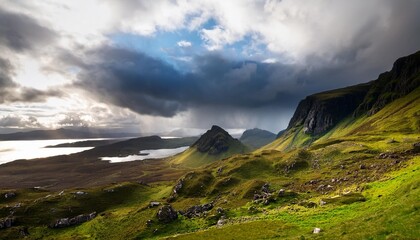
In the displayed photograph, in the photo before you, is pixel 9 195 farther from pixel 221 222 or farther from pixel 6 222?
pixel 221 222

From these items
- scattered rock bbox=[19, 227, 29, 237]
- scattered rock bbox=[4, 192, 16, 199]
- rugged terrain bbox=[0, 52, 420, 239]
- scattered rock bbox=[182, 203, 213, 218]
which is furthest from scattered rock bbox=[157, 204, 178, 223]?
scattered rock bbox=[4, 192, 16, 199]

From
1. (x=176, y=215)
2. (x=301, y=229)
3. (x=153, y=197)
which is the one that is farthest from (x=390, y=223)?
(x=153, y=197)

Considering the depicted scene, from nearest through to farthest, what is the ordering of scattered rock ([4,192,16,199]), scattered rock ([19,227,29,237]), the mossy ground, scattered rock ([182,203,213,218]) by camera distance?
the mossy ground, scattered rock ([182,203,213,218]), scattered rock ([19,227,29,237]), scattered rock ([4,192,16,199])

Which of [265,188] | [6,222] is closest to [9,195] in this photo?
[6,222]

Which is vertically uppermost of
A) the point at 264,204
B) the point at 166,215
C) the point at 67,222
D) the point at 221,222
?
the point at 264,204

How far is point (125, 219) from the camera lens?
330ft

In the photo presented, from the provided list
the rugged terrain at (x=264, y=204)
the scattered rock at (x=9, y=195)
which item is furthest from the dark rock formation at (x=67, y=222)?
the scattered rock at (x=9, y=195)

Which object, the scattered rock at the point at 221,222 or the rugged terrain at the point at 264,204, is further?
the scattered rock at the point at 221,222

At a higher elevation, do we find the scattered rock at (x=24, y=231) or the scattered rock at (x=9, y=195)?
the scattered rock at (x=9, y=195)

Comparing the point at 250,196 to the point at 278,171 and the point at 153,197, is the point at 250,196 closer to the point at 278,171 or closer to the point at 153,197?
the point at 278,171

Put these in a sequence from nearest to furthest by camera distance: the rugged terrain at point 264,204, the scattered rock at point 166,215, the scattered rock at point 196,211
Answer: the rugged terrain at point 264,204
the scattered rock at point 166,215
the scattered rock at point 196,211

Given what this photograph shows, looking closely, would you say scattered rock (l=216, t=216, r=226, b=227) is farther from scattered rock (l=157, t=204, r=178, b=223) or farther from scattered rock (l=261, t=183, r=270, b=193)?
scattered rock (l=261, t=183, r=270, b=193)

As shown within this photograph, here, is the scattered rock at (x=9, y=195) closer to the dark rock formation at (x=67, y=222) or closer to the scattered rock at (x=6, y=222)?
the scattered rock at (x=6, y=222)

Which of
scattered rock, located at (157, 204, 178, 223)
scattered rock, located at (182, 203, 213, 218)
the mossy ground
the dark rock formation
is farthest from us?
the dark rock formation
